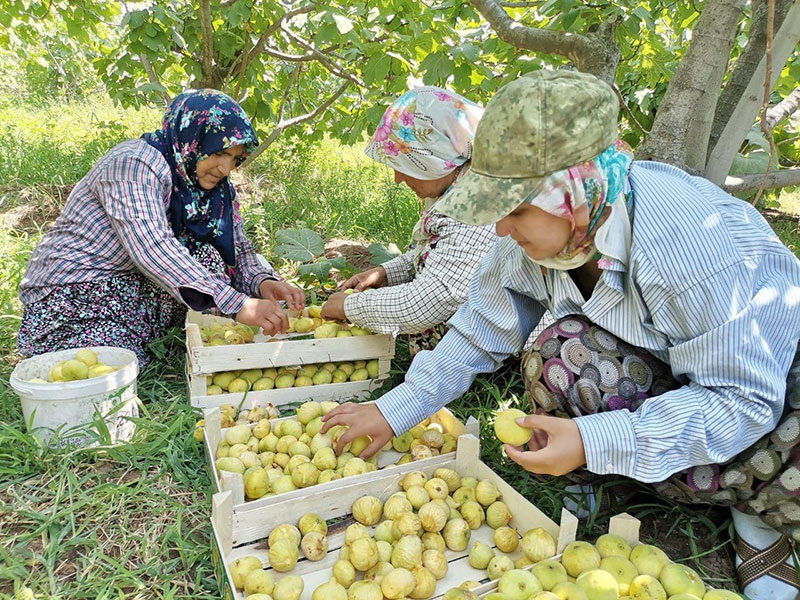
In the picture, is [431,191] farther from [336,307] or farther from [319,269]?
[319,269]

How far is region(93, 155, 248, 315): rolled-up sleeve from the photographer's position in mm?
2408

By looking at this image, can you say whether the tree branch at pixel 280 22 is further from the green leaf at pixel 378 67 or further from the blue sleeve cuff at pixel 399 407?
the blue sleeve cuff at pixel 399 407

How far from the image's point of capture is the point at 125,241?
2.43 m

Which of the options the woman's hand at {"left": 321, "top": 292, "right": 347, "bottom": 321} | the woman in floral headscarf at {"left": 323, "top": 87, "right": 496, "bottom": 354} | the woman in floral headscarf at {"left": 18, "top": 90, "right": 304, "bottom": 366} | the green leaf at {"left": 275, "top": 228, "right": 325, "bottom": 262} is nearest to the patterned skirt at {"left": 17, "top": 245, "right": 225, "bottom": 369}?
the woman in floral headscarf at {"left": 18, "top": 90, "right": 304, "bottom": 366}

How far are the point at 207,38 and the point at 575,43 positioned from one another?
2675 mm

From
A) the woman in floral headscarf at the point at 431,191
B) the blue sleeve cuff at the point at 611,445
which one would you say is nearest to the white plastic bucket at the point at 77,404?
the woman in floral headscarf at the point at 431,191

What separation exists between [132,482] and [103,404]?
320 mm

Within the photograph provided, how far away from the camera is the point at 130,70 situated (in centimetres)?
417

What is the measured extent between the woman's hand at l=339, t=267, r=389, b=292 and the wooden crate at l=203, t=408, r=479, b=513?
90 centimetres

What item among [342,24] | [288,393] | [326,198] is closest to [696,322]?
[288,393]

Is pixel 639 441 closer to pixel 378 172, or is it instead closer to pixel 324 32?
pixel 324 32

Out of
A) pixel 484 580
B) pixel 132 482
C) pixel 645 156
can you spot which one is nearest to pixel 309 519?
pixel 484 580

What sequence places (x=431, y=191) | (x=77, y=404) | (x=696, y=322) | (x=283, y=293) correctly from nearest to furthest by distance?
(x=696, y=322) → (x=77, y=404) → (x=431, y=191) → (x=283, y=293)

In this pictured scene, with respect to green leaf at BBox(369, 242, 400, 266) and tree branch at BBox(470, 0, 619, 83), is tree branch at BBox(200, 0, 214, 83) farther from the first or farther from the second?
tree branch at BBox(470, 0, 619, 83)
